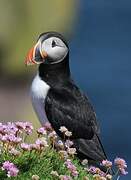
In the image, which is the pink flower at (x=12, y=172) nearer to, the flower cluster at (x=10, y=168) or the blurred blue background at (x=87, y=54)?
the flower cluster at (x=10, y=168)

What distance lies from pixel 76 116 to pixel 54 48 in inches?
17.7

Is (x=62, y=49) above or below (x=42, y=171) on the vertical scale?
above

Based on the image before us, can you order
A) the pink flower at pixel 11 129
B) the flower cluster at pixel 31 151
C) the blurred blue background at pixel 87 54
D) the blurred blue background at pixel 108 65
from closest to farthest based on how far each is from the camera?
the flower cluster at pixel 31 151
the pink flower at pixel 11 129
the blurred blue background at pixel 87 54
the blurred blue background at pixel 108 65

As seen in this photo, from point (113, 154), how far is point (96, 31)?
516 inches

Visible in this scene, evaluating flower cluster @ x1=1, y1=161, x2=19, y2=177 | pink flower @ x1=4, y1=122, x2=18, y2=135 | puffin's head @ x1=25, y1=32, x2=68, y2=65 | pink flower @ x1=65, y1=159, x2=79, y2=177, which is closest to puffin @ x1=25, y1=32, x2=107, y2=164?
puffin's head @ x1=25, y1=32, x2=68, y2=65

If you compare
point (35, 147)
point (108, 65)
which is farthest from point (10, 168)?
point (108, 65)

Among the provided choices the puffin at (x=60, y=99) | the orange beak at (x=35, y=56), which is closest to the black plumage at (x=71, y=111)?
the puffin at (x=60, y=99)

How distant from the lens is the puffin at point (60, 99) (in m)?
6.64

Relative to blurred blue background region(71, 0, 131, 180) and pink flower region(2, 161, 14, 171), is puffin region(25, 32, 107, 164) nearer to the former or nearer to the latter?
pink flower region(2, 161, 14, 171)

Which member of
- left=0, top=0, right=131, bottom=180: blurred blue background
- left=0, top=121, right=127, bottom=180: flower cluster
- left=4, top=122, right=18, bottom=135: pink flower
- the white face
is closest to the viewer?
left=0, top=121, right=127, bottom=180: flower cluster

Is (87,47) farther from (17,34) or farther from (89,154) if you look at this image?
(89,154)

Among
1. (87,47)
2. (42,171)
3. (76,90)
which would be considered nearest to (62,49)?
(76,90)

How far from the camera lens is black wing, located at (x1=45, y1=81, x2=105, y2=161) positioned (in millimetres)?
6602

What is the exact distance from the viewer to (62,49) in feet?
22.7
